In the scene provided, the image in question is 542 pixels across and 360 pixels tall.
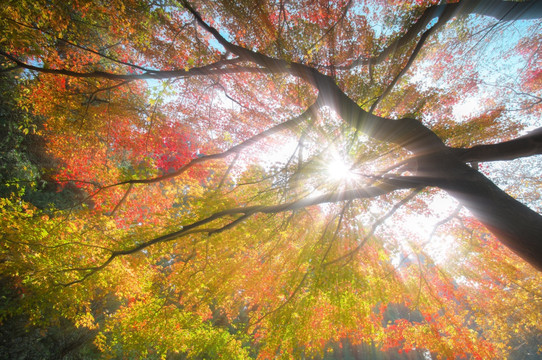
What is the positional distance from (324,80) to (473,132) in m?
4.69

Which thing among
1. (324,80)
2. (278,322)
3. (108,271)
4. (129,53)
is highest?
(129,53)

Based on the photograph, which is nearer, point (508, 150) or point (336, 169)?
point (508, 150)

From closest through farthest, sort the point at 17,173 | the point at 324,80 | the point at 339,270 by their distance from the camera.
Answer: the point at 339,270 → the point at 324,80 → the point at 17,173

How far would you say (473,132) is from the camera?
541cm

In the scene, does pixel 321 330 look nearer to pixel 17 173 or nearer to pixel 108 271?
pixel 108 271

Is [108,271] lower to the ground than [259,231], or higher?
lower

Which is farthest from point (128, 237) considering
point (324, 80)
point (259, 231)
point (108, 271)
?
point (324, 80)

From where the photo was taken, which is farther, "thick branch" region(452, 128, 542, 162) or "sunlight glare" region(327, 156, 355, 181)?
"sunlight glare" region(327, 156, 355, 181)

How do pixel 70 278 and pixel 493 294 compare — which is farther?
pixel 493 294

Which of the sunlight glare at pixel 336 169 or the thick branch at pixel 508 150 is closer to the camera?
the thick branch at pixel 508 150

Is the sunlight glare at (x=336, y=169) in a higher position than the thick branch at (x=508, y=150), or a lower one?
higher

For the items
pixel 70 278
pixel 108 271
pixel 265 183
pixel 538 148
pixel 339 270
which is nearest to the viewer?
pixel 538 148

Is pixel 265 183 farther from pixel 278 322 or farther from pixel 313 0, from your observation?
pixel 313 0

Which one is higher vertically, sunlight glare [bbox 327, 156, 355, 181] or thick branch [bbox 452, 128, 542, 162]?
sunlight glare [bbox 327, 156, 355, 181]
